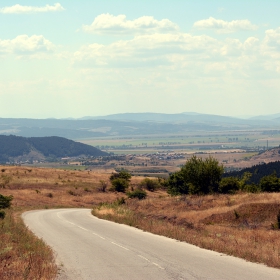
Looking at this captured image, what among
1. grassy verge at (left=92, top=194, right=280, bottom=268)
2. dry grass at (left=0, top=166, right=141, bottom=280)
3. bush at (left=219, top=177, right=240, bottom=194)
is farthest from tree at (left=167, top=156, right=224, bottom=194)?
dry grass at (left=0, top=166, right=141, bottom=280)

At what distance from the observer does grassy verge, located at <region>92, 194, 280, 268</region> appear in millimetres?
19664

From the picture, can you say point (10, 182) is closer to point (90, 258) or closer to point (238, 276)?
point (90, 258)

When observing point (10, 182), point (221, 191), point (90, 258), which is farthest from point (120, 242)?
point (10, 182)

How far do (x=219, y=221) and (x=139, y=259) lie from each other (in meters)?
14.5

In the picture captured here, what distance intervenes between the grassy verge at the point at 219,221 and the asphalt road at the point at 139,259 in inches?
31.7

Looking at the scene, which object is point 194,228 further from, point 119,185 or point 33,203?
point 119,185

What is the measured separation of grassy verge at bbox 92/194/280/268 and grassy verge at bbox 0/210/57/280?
656cm

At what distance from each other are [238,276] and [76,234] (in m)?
13.8

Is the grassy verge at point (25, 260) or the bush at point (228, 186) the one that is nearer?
the grassy verge at point (25, 260)

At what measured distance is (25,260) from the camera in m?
→ 16.0

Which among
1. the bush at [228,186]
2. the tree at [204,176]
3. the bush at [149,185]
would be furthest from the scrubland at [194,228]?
the bush at [149,185]

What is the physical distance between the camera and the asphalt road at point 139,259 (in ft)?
48.1

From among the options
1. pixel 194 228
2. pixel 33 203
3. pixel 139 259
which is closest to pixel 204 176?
pixel 194 228

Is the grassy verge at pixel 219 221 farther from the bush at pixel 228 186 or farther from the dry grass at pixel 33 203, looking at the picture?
the bush at pixel 228 186
